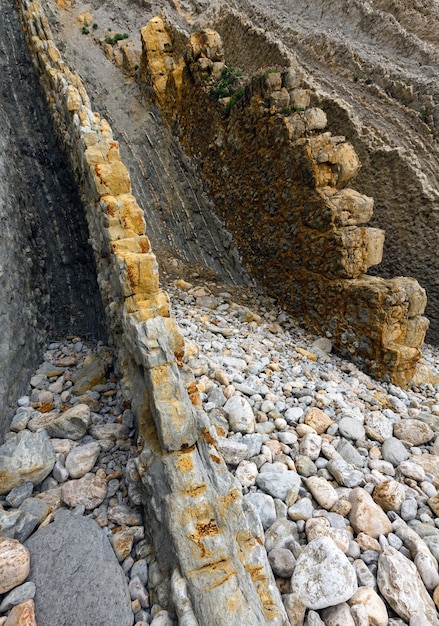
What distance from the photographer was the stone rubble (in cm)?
164

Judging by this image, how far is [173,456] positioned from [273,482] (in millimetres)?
683

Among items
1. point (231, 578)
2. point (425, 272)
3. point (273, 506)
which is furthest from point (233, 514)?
point (425, 272)

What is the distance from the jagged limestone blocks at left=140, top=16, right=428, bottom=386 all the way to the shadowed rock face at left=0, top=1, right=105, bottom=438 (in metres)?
2.57

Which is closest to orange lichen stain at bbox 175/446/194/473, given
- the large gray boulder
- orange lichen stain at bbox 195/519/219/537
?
orange lichen stain at bbox 195/519/219/537

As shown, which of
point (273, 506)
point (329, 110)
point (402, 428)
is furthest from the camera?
point (329, 110)

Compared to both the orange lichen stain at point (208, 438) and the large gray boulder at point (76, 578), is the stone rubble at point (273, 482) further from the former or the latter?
the orange lichen stain at point (208, 438)

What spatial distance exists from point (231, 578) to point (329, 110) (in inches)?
270

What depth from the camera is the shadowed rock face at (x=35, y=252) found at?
3.12 meters

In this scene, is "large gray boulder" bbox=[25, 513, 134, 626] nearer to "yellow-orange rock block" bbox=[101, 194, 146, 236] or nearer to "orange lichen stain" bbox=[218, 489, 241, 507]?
"orange lichen stain" bbox=[218, 489, 241, 507]

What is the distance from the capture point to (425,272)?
18.3 feet

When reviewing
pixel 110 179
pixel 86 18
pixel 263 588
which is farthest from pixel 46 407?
pixel 86 18

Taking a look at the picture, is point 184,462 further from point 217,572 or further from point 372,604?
point 372,604

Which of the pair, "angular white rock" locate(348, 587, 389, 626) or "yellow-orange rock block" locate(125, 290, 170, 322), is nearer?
"angular white rock" locate(348, 587, 389, 626)

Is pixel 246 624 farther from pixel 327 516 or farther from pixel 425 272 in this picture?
pixel 425 272
